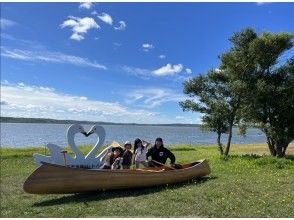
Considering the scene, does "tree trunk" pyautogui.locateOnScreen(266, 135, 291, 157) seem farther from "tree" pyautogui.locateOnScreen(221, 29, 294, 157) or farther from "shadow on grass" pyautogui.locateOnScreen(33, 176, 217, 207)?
"shadow on grass" pyautogui.locateOnScreen(33, 176, 217, 207)

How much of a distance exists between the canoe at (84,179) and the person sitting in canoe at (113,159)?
4.58 feet

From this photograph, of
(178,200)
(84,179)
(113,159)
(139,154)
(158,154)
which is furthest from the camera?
(158,154)

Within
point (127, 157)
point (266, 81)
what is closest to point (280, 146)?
point (266, 81)

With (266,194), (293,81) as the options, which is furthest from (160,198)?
(293,81)

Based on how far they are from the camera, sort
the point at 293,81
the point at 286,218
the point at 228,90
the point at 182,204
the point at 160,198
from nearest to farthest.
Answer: the point at 286,218 → the point at 182,204 → the point at 160,198 → the point at 293,81 → the point at 228,90

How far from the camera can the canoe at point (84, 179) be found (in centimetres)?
1580

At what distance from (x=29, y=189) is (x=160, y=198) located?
440 cm

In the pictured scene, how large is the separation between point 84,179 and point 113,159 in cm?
291

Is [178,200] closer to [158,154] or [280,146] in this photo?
[158,154]

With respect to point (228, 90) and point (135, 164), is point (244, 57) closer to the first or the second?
point (228, 90)

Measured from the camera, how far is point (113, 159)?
19.0 meters

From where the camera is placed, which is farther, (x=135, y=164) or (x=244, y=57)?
(x=244, y=57)

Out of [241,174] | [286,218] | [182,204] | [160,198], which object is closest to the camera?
[286,218]

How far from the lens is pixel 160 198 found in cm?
1545
